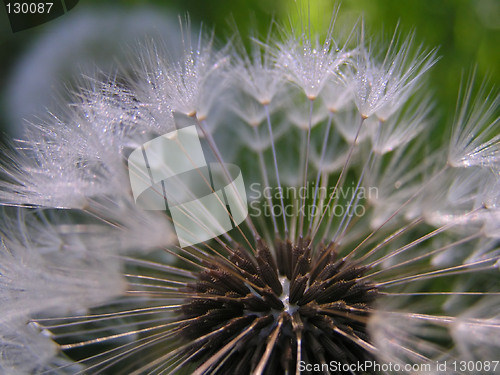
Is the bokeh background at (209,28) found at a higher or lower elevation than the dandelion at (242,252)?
higher

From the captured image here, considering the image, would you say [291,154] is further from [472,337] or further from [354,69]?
[472,337]

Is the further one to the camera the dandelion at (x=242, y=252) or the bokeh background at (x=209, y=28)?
the bokeh background at (x=209, y=28)

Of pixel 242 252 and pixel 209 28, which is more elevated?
pixel 209 28

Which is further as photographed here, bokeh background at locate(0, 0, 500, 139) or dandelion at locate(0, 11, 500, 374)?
bokeh background at locate(0, 0, 500, 139)

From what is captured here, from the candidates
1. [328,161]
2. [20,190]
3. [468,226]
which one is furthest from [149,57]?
[468,226]

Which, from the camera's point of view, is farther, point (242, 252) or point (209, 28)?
point (209, 28)
